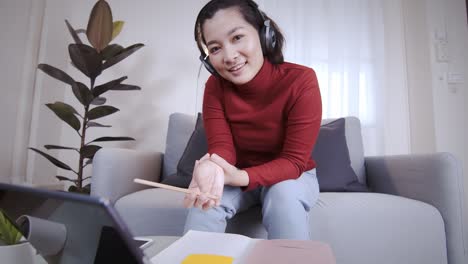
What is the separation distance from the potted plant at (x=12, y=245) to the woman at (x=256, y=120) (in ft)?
1.02

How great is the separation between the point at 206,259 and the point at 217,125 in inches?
21.0

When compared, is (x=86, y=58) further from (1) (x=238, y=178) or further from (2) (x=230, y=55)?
(1) (x=238, y=178)

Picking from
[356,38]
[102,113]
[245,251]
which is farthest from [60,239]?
[356,38]

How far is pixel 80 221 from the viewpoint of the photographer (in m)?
0.23

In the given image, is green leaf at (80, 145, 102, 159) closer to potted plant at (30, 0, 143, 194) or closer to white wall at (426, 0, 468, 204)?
potted plant at (30, 0, 143, 194)

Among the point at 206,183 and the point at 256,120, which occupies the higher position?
the point at 256,120

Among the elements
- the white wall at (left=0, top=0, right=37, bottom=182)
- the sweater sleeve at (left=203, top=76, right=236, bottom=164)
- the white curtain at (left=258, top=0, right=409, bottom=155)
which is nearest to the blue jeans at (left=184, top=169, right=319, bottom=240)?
the sweater sleeve at (left=203, top=76, right=236, bottom=164)

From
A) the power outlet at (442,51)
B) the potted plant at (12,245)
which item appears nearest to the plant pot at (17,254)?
the potted plant at (12,245)

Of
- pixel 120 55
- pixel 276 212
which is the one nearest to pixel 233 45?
pixel 276 212

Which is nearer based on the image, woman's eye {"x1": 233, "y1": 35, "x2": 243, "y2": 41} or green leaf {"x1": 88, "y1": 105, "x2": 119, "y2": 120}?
woman's eye {"x1": 233, "y1": 35, "x2": 243, "y2": 41}

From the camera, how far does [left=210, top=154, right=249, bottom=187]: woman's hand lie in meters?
0.58

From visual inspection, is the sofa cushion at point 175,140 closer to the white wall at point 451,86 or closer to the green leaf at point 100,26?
the green leaf at point 100,26

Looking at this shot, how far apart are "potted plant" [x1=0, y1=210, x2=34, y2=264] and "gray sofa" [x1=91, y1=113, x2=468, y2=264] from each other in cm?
45

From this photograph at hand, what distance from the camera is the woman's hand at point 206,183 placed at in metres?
0.53
